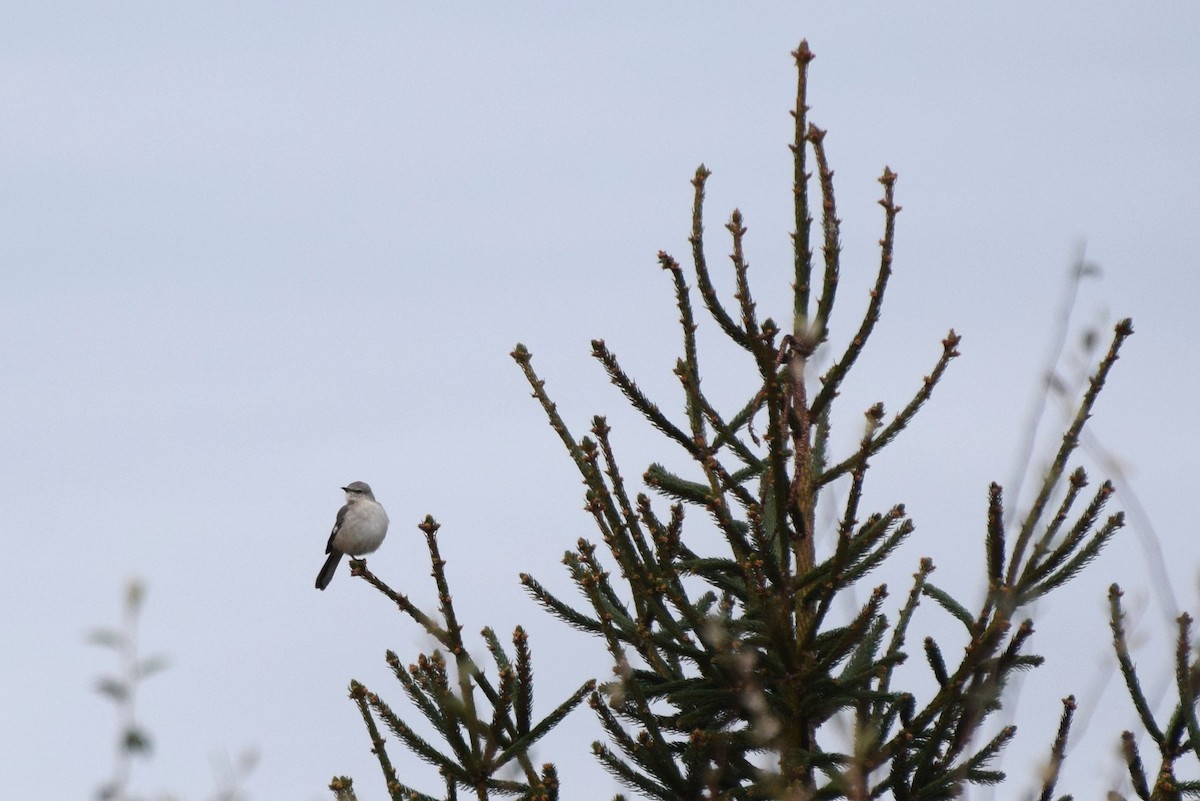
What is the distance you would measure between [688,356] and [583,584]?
107 cm

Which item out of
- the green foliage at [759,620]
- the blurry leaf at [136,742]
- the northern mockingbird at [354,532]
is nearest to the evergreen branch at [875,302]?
the green foliage at [759,620]

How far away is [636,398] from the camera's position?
578 centimetres

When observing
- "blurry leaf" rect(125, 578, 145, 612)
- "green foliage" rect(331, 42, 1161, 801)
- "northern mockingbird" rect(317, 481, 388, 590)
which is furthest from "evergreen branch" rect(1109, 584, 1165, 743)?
"northern mockingbird" rect(317, 481, 388, 590)

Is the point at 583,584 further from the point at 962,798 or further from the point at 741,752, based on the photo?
the point at 962,798

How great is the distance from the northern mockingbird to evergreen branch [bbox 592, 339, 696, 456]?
9.53 metres

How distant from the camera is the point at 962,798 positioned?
5109 mm

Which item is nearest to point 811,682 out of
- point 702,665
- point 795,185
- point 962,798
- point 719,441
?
point 702,665

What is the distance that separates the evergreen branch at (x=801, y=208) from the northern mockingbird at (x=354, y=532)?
9932mm

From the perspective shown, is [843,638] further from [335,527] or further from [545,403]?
[335,527]

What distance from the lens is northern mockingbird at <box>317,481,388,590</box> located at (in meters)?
15.0

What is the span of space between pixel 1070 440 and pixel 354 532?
434 inches

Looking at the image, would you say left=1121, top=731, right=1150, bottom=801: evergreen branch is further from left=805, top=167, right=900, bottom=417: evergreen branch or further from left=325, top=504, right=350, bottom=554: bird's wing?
left=325, top=504, right=350, bottom=554: bird's wing

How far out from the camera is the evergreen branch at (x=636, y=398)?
18.8 ft

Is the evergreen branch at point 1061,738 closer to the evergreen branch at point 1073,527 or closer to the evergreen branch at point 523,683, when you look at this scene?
the evergreen branch at point 1073,527
